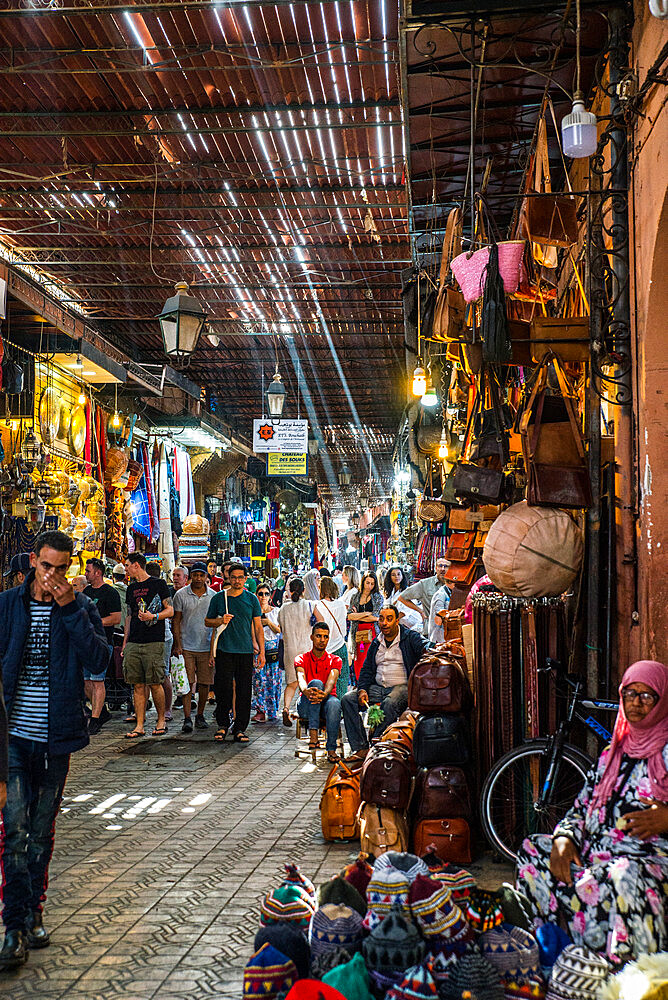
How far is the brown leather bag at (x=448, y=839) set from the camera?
5.35 m

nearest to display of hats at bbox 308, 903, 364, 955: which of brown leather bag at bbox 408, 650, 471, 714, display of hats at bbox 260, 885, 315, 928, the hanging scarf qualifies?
display of hats at bbox 260, 885, 315, 928

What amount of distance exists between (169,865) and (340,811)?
3.73 ft

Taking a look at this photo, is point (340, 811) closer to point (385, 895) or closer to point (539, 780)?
point (539, 780)

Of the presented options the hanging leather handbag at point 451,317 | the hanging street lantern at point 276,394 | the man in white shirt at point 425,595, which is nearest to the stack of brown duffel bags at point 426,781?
the hanging leather handbag at point 451,317

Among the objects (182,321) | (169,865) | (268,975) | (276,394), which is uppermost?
(276,394)

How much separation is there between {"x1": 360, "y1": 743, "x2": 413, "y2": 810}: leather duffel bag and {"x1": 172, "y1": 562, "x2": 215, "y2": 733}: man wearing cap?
5.28m

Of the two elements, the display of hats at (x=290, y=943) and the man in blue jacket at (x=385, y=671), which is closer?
the display of hats at (x=290, y=943)

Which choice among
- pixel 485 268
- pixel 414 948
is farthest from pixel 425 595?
pixel 414 948

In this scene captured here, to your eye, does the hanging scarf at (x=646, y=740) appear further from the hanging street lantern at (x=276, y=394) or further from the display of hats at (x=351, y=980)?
the hanging street lantern at (x=276, y=394)

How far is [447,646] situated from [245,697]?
11.4 feet

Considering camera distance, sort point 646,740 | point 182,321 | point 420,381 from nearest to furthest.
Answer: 1. point 646,740
2. point 182,321
3. point 420,381

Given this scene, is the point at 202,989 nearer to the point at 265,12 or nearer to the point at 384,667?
the point at 384,667

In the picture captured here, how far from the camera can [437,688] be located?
5.67m

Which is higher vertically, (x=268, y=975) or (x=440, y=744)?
(x=440, y=744)
